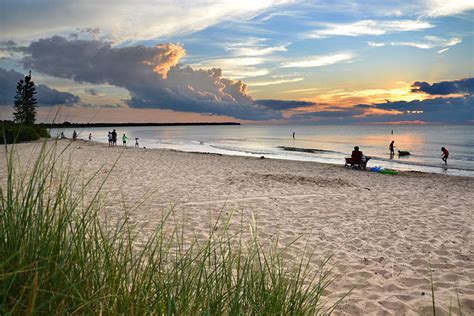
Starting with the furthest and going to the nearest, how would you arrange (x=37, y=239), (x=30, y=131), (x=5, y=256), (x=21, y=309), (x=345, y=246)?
(x=30, y=131) → (x=345, y=246) → (x=37, y=239) → (x=5, y=256) → (x=21, y=309)

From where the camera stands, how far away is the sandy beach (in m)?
5.18

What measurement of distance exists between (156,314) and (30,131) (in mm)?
43575

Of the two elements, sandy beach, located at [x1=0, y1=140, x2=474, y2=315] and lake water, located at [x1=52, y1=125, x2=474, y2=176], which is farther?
lake water, located at [x1=52, y1=125, x2=474, y2=176]

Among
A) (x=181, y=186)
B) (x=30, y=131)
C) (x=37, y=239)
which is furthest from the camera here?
(x=30, y=131)

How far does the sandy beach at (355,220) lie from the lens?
5.18 m

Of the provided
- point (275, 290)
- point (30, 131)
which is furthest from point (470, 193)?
point (30, 131)

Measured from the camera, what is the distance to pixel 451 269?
6020mm

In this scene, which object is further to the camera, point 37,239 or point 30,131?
point 30,131

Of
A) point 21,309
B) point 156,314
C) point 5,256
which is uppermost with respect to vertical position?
point 5,256

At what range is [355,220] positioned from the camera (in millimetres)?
8977

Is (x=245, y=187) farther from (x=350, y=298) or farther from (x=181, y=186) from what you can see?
(x=350, y=298)

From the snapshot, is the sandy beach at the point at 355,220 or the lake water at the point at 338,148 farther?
the lake water at the point at 338,148

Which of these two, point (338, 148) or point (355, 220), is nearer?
point (355, 220)

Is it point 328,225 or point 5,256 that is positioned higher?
point 5,256
